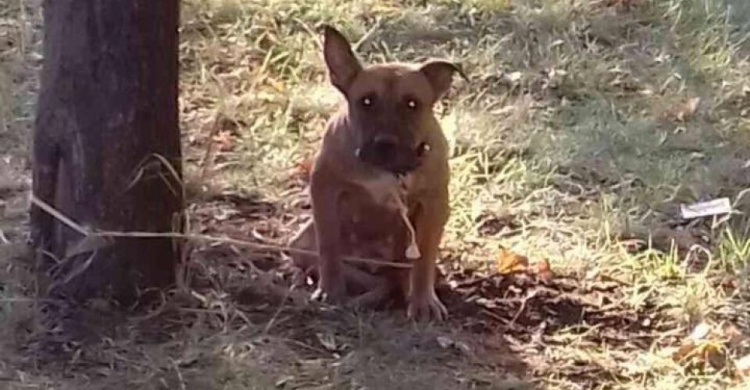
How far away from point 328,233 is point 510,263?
2.28 ft

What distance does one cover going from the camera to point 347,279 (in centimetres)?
459

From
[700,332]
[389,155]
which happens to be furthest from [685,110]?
[389,155]

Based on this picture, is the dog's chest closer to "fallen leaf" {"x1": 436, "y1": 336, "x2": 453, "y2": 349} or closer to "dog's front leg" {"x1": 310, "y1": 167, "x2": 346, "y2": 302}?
"dog's front leg" {"x1": 310, "y1": 167, "x2": 346, "y2": 302}

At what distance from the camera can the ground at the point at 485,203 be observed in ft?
13.7

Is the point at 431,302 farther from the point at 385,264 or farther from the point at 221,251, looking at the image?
the point at 221,251

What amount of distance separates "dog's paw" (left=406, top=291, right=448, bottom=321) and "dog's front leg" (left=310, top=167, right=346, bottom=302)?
0.70 ft

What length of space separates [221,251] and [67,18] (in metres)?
1.02

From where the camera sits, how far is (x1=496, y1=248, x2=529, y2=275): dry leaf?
484 centimetres

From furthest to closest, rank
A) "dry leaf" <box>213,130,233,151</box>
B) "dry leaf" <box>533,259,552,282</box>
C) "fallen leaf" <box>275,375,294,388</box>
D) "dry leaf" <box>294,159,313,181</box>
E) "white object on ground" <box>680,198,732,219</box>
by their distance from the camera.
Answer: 1. "dry leaf" <box>213,130,233,151</box>
2. "dry leaf" <box>294,159,313,181</box>
3. "white object on ground" <box>680,198,732,219</box>
4. "dry leaf" <box>533,259,552,282</box>
5. "fallen leaf" <box>275,375,294,388</box>

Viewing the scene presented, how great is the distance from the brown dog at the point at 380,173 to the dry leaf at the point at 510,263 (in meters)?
0.38

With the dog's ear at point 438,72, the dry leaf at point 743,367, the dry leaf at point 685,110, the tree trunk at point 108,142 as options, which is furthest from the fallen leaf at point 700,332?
the dry leaf at point 685,110

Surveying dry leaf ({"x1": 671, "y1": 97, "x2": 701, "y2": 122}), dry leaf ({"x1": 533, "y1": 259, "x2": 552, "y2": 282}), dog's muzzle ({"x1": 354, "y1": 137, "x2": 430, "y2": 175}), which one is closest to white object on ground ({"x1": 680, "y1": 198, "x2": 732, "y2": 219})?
dry leaf ({"x1": 533, "y1": 259, "x2": 552, "y2": 282})

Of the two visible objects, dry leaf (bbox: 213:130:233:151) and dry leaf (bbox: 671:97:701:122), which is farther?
dry leaf (bbox: 671:97:701:122)

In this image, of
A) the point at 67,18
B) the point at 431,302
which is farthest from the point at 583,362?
the point at 67,18
